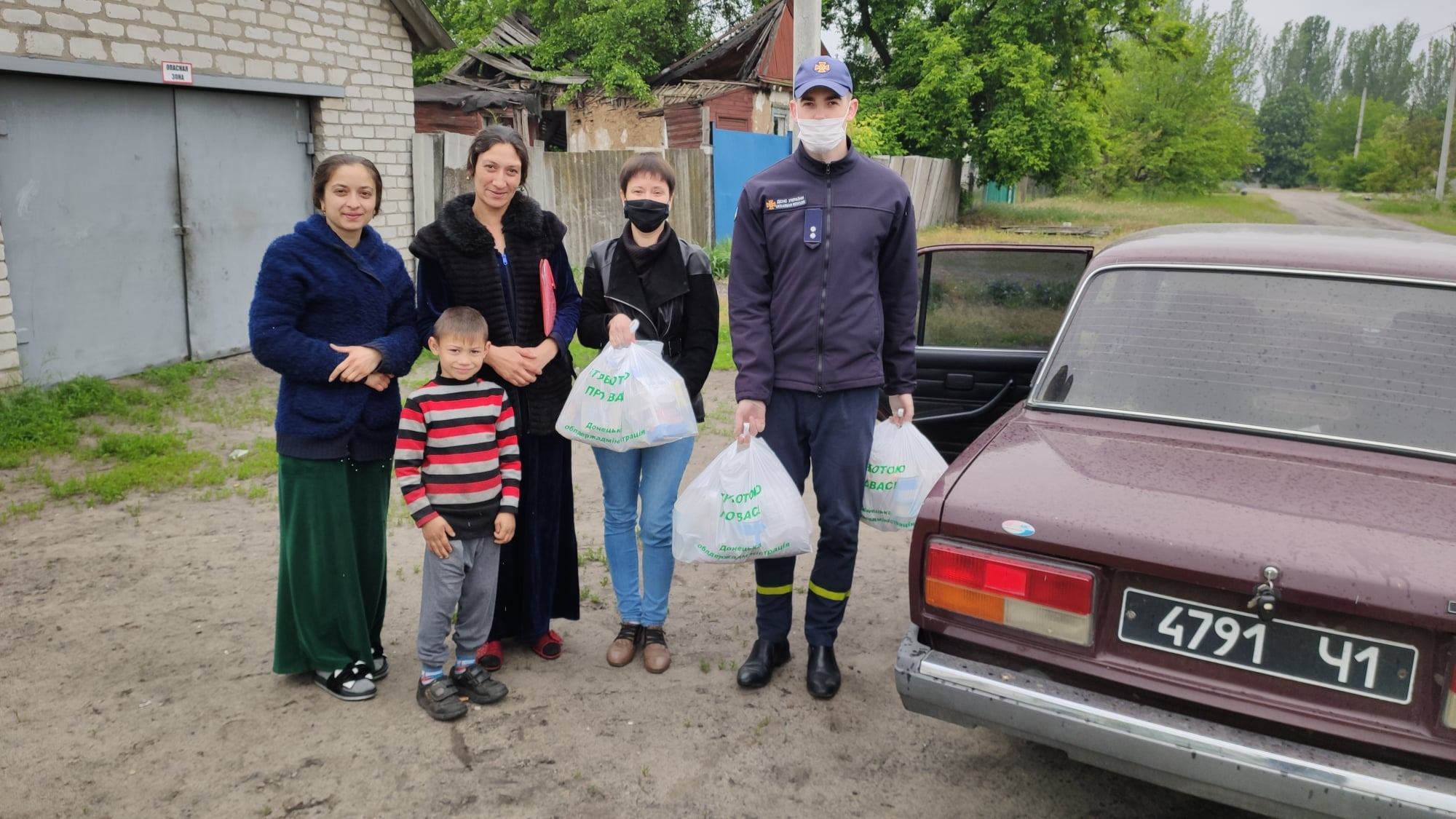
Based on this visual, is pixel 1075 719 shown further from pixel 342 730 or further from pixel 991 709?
pixel 342 730

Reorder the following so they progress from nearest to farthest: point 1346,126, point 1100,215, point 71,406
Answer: point 71,406
point 1100,215
point 1346,126

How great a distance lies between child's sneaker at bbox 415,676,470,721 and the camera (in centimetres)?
Result: 333

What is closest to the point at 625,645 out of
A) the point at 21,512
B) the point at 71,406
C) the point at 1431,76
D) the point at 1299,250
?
the point at 1299,250

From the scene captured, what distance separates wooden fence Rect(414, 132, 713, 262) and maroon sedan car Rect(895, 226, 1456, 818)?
8902 mm

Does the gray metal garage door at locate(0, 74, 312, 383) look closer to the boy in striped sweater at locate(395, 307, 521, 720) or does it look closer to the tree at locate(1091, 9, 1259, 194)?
the boy in striped sweater at locate(395, 307, 521, 720)

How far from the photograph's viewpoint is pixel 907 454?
11.4ft

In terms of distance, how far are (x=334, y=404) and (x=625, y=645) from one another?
140cm

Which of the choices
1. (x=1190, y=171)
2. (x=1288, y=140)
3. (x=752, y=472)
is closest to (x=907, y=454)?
(x=752, y=472)

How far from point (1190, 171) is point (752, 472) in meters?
43.1

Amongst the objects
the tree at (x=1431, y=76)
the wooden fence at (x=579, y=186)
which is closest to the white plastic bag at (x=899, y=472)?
the wooden fence at (x=579, y=186)

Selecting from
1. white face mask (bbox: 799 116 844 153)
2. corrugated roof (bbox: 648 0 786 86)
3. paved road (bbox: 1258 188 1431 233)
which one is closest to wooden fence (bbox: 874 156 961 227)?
corrugated roof (bbox: 648 0 786 86)

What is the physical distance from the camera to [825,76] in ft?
10.9

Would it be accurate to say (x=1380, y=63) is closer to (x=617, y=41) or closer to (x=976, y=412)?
(x=617, y=41)

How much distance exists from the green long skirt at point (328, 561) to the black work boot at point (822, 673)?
1590 mm
